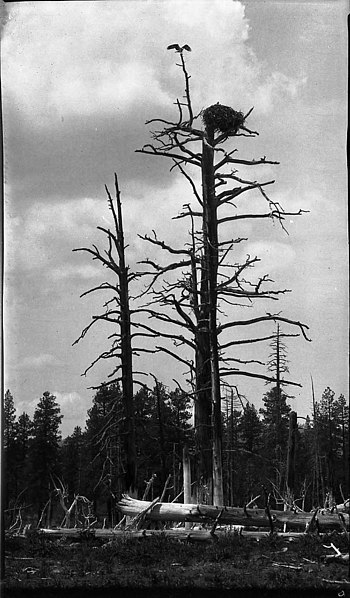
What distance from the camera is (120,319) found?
163 inches

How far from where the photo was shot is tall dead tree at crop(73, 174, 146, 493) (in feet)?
13.5

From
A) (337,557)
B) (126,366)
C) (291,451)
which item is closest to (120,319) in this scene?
(126,366)

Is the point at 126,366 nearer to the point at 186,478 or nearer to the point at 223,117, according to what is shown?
the point at 186,478

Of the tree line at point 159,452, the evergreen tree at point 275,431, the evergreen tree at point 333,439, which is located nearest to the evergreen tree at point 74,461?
the tree line at point 159,452

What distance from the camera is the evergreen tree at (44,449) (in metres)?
4.07

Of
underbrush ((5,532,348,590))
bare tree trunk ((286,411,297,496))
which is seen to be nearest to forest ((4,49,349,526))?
bare tree trunk ((286,411,297,496))

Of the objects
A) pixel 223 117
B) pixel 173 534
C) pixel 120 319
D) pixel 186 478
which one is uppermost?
pixel 223 117

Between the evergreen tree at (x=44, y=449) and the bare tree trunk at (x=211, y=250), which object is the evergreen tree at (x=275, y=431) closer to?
the bare tree trunk at (x=211, y=250)

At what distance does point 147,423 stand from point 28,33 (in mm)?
1809

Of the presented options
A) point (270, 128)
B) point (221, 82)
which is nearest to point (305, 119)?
point (270, 128)

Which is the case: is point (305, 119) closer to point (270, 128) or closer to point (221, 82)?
point (270, 128)

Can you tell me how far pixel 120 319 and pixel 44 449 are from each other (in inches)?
26.1

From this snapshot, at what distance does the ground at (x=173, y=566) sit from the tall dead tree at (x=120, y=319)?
12.2 inches

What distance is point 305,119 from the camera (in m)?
4.09
